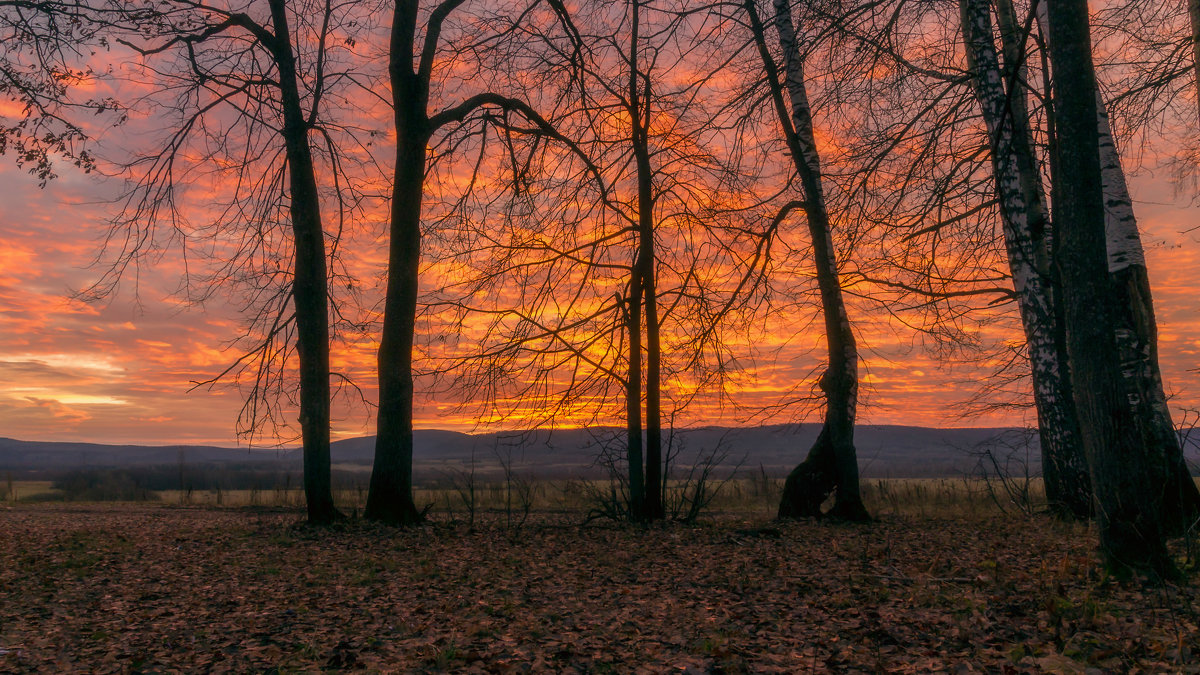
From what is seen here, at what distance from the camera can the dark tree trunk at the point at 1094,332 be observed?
6.68m

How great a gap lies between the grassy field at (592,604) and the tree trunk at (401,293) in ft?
3.56

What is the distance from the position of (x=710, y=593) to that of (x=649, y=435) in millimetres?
6399

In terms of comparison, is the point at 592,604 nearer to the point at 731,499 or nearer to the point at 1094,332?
the point at 1094,332

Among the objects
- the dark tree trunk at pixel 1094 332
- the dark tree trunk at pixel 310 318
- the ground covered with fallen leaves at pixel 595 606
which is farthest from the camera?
the dark tree trunk at pixel 310 318

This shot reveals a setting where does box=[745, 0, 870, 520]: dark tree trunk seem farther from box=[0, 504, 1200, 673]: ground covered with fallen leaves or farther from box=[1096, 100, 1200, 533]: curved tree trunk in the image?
box=[1096, 100, 1200, 533]: curved tree trunk

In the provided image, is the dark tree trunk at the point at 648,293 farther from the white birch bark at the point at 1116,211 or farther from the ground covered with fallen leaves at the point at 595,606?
the white birch bark at the point at 1116,211

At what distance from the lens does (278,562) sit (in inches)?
379

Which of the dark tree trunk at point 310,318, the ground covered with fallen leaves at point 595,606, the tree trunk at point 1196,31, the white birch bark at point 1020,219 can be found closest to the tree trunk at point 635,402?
the ground covered with fallen leaves at point 595,606

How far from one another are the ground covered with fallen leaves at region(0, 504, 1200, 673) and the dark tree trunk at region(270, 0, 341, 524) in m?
2.11

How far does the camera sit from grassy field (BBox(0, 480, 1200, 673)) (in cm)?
545

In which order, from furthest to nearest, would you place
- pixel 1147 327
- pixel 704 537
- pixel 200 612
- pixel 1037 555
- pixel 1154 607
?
pixel 704 537, pixel 1147 327, pixel 1037 555, pixel 200 612, pixel 1154 607

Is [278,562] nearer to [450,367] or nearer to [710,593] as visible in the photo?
[450,367]

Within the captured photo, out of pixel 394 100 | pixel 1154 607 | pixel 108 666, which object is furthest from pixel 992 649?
pixel 394 100

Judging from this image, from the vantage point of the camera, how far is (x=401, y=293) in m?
13.1
